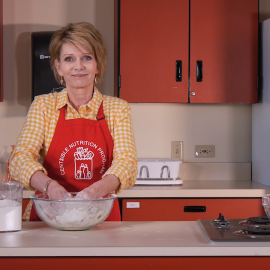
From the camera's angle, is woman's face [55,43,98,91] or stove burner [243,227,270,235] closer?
stove burner [243,227,270,235]

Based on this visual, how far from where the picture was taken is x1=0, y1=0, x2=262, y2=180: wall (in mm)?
3068

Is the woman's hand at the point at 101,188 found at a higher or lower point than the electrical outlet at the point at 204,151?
lower

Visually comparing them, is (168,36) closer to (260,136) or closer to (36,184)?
(260,136)

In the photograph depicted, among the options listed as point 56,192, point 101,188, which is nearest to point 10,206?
point 56,192

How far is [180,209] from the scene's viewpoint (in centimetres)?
252

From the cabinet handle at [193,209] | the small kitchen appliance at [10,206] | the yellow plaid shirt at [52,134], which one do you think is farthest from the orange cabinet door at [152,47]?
the small kitchen appliance at [10,206]

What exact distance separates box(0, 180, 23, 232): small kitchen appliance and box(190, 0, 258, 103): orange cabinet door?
1.69m

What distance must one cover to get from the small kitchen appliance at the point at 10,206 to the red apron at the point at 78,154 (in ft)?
1.48

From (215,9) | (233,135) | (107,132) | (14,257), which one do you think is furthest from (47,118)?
(233,135)

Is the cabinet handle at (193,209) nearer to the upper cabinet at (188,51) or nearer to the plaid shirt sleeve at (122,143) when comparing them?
the upper cabinet at (188,51)

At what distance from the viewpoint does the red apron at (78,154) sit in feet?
5.93

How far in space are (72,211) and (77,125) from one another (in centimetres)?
60

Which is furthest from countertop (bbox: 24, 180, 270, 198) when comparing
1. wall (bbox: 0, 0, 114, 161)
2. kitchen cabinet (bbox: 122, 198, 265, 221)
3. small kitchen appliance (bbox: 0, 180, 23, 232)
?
small kitchen appliance (bbox: 0, 180, 23, 232)

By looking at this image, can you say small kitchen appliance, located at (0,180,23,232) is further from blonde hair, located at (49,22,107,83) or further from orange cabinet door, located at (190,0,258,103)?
orange cabinet door, located at (190,0,258,103)
